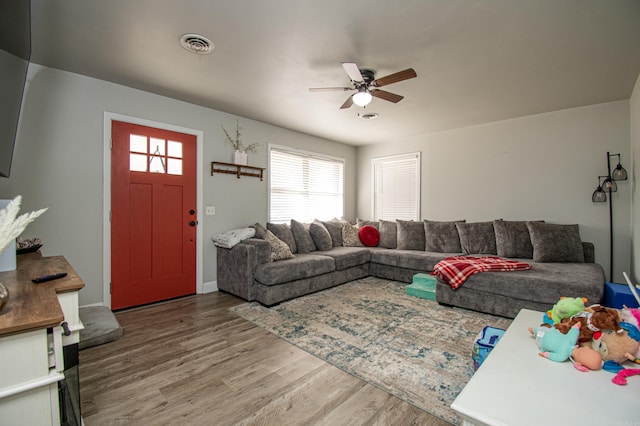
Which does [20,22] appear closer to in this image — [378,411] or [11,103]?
[11,103]

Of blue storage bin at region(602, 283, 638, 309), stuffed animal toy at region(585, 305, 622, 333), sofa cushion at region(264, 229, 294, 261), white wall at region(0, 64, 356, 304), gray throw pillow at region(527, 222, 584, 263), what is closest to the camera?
stuffed animal toy at region(585, 305, 622, 333)

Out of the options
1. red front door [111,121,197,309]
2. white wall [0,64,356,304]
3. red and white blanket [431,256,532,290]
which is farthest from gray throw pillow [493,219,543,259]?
white wall [0,64,356,304]

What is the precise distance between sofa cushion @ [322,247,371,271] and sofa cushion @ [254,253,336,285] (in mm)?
157

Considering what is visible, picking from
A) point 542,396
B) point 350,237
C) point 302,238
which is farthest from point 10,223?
point 350,237

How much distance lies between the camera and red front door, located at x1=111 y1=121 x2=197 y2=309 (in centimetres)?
317

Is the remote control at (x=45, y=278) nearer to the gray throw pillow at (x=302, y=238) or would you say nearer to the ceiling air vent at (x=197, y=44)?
the ceiling air vent at (x=197, y=44)

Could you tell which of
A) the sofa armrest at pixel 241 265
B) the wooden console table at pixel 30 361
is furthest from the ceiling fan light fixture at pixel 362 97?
the wooden console table at pixel 30 361

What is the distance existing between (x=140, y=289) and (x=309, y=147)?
11.1 ft

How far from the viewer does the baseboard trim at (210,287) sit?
3826 mm

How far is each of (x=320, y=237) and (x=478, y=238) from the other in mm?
2317

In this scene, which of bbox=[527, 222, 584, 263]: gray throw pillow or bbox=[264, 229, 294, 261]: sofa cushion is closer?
bbox=[527, 222, 584, 263]: gray throw pillow

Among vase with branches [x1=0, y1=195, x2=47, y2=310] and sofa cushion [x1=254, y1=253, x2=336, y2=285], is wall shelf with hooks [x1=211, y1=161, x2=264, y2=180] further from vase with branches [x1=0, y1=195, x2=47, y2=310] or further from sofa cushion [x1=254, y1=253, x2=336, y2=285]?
vase with branches [x1=0, y1=195, x2=47, y2=310]

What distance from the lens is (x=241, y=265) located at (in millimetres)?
3521

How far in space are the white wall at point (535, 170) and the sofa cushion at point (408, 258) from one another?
1.10 meters
